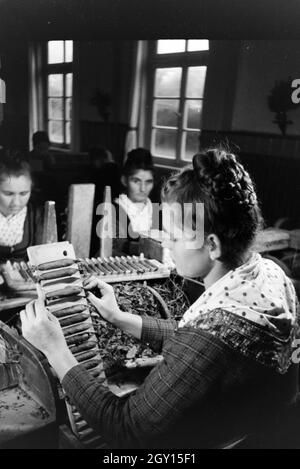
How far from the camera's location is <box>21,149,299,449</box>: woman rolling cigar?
72 cm

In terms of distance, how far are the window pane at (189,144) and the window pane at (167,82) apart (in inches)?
5.4

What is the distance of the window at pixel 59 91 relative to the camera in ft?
3.84

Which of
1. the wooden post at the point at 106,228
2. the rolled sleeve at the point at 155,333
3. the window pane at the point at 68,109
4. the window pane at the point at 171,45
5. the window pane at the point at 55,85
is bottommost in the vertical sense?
the rolled sleeve at the point at 155,333

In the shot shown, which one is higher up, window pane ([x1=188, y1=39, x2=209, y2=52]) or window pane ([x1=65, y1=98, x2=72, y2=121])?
window pane ([x1=188, y1=39, x2=209, y2=52])

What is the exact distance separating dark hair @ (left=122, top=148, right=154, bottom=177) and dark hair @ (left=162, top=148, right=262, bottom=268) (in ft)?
1.69

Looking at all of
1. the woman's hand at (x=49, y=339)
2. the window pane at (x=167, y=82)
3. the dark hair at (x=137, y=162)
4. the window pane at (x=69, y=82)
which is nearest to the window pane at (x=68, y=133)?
the window pane at (x=69, y=82)

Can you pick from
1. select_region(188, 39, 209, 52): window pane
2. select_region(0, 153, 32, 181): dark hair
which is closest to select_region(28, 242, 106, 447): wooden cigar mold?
select_region(0, 153, 32, 181): dark hair

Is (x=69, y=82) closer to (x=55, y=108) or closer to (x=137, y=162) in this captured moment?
(x=55, y=108)

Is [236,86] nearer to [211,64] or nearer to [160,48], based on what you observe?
[211,64]

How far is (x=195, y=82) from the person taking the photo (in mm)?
1259

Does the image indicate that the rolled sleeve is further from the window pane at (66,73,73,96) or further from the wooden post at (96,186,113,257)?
the window pane at (66,73,73,96)

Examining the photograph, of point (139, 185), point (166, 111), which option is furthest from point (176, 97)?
point (139, 185)

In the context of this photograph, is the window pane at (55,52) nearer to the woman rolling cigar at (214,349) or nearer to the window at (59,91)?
the window at (59,91)
